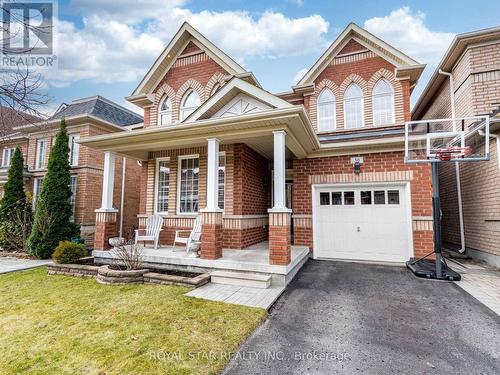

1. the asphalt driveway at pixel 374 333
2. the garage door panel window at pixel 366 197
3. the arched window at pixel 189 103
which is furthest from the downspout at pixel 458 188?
the arched window at pixel 189 103

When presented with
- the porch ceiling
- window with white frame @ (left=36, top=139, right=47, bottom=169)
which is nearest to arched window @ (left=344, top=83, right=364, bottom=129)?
the porch ceiling

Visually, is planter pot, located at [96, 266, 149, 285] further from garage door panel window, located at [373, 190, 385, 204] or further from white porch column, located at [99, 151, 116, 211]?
garage door panel window, located at [373, 190, 385, 204]

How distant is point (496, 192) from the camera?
6.52 metres

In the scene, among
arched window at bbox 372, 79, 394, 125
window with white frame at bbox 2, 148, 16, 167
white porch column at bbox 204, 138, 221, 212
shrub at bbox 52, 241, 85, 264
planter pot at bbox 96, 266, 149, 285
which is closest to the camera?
planter pot at bbox 96, 266, 149, 285

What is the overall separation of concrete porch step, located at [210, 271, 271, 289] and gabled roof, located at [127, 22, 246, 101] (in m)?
Answer: 6.52

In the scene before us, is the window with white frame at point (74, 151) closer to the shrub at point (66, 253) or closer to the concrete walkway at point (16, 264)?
the concrete walkway at point (16, 264)

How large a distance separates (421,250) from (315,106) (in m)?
5.68

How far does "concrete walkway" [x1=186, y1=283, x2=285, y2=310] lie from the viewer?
4.25m

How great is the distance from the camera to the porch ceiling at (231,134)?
5.34 meters

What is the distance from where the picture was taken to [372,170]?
24.3ft

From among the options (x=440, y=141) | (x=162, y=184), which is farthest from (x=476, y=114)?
(x=162, y=184)

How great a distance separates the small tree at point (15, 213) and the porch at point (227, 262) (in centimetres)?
499

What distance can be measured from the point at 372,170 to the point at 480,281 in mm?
3471

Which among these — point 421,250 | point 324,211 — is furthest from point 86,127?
point 421,250
